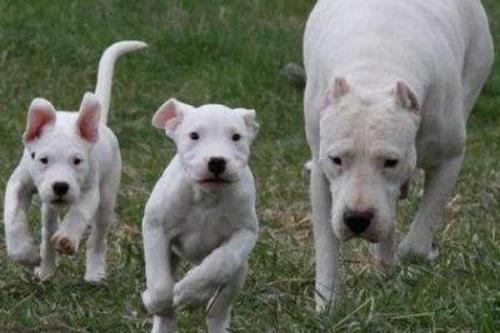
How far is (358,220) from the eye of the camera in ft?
24.4

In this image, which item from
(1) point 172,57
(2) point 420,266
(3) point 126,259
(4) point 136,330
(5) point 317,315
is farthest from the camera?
(1) point 172,57

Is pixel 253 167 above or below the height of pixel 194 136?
below

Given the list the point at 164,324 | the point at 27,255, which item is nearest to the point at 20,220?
the point at 27,255

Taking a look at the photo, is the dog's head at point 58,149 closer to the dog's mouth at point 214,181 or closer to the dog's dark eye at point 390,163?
the dog's mouth at point 214,181

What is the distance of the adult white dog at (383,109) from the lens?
7.48m

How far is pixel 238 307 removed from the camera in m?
8.23

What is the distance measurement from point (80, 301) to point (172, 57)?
8073 mm

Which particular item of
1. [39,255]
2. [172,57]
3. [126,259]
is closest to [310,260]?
[126,259]

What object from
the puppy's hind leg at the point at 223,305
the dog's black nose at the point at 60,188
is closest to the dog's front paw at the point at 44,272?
the dog's black nose at the point at 60,188

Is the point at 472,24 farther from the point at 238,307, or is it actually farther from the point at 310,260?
the point at 238,307

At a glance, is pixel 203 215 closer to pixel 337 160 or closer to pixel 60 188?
pixel 337 160

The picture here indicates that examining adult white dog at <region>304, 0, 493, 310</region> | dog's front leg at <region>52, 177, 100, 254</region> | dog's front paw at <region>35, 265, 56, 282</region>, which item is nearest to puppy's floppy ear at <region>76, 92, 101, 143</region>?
dog's front leg at <region>52, 177, 100, 254</region>

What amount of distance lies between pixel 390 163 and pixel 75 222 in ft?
5.68

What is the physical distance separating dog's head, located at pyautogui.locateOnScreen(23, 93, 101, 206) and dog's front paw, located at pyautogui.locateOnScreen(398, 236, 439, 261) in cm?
156
